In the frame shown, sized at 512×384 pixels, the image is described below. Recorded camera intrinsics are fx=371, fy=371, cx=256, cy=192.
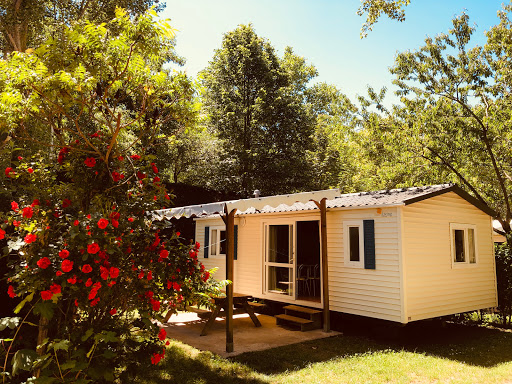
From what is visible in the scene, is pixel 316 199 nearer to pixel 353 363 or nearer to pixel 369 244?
pixel 369 244

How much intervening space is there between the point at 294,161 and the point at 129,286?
17.2 m

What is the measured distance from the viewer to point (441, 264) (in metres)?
7.88

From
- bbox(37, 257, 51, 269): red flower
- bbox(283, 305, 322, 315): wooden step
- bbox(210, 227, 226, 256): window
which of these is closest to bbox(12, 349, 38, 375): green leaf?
bbox(37, 257, 51, 269): red flower

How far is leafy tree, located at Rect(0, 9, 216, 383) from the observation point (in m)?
2.89

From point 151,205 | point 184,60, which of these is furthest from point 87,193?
point 184,60

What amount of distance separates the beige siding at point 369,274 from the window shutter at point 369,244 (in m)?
0.07

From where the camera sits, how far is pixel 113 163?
Answer: 12.5 feet

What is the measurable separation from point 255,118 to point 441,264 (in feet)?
46.3

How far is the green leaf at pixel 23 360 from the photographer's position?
2.48 m

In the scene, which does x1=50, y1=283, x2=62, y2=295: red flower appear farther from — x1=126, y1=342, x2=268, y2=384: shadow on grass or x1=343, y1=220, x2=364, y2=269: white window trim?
x1=343, y1=220, x2=364, y2=269: white window trim

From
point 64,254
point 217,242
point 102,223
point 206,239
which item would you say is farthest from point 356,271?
point 64,254

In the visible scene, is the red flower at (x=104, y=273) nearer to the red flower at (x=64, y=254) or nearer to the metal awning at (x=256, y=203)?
the red flower at (x=64, y=254)

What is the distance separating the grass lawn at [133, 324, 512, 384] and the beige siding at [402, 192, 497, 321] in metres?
0.80

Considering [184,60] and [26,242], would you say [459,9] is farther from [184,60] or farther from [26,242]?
[184,60]
